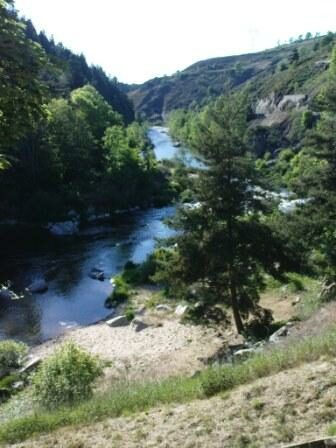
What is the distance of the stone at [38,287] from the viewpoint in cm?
3534

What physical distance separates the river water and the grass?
50.0ft

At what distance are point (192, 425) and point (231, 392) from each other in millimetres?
1189

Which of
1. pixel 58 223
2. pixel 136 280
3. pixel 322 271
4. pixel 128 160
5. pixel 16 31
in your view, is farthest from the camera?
pixel 128 160

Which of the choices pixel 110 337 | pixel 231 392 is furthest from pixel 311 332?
pixel 110 337

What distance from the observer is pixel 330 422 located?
702 centimetres

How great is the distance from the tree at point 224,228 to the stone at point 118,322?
8.69m

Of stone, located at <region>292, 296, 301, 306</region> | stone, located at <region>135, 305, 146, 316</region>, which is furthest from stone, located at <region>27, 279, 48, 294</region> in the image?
stone, located at <region>292, 296, 301, 306</region>

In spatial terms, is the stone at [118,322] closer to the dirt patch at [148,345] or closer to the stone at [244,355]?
the dirt patch at [148,345]

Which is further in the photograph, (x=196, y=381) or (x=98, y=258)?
(x=98, y=258)

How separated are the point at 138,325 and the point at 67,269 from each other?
14218mm

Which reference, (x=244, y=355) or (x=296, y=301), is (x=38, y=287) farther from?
(x=244, y=355)

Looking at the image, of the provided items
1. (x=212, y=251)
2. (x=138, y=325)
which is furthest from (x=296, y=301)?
(x=138, y=325)

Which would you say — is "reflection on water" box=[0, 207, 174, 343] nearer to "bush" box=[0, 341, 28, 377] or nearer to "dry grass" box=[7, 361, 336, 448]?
"bush" box=[0, 341, 28, 377]

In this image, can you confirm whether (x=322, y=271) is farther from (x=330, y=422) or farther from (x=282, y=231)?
(x=330, y=422)
